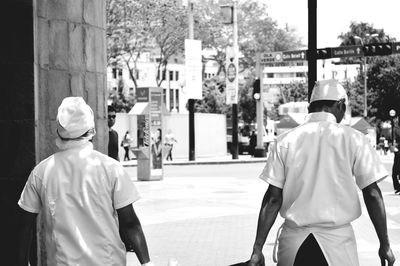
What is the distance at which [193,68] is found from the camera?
34.1 metres

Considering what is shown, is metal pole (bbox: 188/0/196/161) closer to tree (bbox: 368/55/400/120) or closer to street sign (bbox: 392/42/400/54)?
street sign (bbox: 392/42/400/54)

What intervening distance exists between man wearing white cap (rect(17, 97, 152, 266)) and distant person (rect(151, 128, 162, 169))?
59.5ft

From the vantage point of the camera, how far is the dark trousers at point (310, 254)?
3.88 meters

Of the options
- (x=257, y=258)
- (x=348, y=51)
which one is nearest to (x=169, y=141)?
(x=348, y=51)

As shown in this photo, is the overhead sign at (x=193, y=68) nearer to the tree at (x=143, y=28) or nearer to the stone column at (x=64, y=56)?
the tree at (x=143, y=28)

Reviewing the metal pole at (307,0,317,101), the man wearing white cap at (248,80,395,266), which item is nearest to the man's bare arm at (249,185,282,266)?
the man wearing white cap at (248,80,395,266)

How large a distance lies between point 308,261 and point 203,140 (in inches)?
1426

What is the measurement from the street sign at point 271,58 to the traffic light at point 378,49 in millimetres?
4584

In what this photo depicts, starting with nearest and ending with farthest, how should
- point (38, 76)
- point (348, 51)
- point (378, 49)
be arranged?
1. point (38, 76)
2. point (348, 51)
3. point (378, 49)

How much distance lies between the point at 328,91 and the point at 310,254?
0.90 meters

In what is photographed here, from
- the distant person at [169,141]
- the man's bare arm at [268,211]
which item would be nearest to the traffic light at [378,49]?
the distant person at [169,141]

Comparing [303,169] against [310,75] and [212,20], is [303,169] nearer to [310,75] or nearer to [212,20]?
[310,75]

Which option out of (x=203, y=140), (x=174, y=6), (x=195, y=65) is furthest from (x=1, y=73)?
(x=174, y=6)

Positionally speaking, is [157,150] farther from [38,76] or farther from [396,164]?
[38,76]
